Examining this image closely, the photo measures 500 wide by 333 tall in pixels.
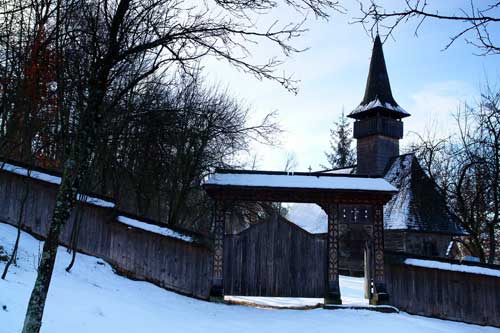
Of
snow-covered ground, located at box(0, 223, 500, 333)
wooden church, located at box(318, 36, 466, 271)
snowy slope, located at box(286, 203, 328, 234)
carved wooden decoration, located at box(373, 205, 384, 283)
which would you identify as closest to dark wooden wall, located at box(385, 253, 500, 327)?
carved wooden decoration, located at box(373, 205, 384, 283)

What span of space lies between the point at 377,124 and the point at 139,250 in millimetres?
20940

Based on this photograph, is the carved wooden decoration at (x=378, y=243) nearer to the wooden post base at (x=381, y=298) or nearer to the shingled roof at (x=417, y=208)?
the wooden post base at (x=381, y=298)

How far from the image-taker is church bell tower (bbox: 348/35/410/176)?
2909cm

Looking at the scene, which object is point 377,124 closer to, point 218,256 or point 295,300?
point 295,300

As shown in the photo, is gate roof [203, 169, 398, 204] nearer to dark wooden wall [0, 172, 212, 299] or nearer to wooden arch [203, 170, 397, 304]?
wooden arch [203, 170, 397, 304]

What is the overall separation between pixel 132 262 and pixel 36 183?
4063mm

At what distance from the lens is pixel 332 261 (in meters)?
12.9

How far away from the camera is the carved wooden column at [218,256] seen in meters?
12.4

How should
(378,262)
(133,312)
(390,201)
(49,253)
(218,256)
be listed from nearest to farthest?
(49,253), (133,312), (218,256), (378,262), (390,201)

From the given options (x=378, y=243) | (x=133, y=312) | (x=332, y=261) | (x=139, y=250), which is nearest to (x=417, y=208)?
(x=378, y=243)

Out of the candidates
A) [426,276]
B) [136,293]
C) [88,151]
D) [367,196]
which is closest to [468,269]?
[426,276]

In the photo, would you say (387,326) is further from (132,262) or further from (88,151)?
(88,151)

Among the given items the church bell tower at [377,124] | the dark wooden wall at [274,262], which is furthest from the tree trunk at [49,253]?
the church bell tower at [377,124]

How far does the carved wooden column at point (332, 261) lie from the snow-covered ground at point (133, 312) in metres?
0.74
